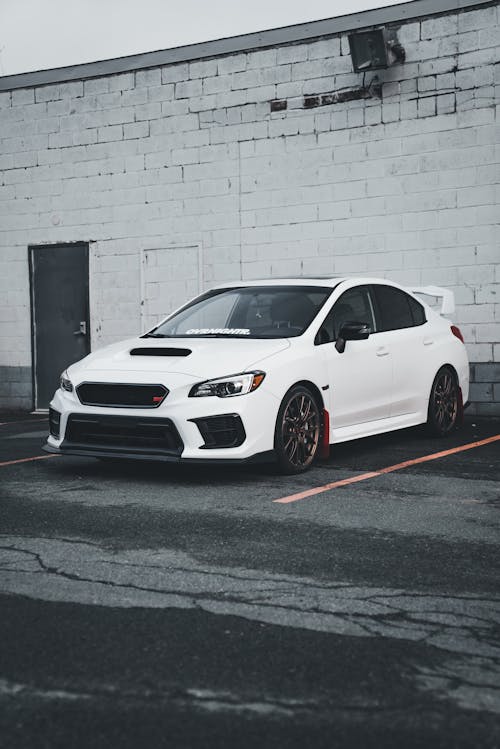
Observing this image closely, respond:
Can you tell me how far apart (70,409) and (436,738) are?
17.1 ft

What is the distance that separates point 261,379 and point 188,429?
0.68 m

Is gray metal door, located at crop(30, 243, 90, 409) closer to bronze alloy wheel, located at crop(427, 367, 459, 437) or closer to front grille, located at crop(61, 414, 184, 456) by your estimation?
bronze alloy wheel, located at crop(427, 367, 459, 437)

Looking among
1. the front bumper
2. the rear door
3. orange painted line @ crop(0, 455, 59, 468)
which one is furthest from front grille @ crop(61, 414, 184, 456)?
the rear door

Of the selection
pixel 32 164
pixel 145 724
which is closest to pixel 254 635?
pixel 145 724

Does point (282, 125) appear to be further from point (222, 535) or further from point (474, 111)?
point (222, 535)

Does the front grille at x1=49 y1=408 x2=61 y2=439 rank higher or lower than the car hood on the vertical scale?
lower

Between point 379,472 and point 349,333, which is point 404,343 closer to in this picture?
point 349,333

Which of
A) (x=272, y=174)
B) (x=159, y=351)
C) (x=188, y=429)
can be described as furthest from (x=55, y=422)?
(x=272, y=174)

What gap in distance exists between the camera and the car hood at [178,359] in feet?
24.4

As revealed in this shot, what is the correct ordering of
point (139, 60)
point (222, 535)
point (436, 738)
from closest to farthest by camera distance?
point (436, 738) < point (222, 535) < point (139, 60)

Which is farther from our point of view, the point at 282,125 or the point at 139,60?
the point at 139,60

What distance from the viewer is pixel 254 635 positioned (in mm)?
3869

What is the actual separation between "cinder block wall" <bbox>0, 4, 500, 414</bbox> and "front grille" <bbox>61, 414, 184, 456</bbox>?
6.31 meters

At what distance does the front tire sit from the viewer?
7584 mm
